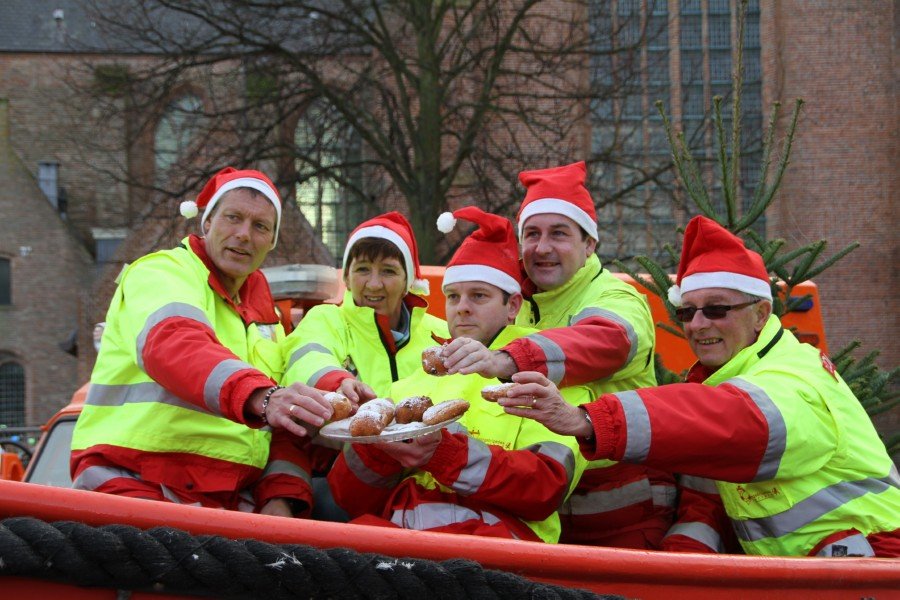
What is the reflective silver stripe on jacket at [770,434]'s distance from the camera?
3.15 metres

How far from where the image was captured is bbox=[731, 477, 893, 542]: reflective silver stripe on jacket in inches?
131

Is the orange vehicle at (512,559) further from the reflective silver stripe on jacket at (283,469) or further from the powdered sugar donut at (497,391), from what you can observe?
the reflective silver stripe on jacket at (283,469)

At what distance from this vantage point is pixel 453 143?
59.1 feet

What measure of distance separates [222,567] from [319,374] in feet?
3.22

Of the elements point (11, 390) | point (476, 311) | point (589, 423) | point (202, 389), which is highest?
point (476, 311)

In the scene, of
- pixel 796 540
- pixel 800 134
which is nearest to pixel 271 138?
pixel 800 134

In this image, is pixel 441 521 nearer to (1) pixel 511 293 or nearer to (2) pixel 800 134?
(1) pixel 511 293

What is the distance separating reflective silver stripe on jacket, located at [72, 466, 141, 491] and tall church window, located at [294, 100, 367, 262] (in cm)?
1219

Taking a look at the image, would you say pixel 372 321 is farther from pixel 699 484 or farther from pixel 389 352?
pixel 699 484

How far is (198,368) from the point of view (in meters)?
3.29

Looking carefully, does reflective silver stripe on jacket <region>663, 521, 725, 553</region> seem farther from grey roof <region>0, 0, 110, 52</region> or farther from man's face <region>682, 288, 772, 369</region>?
grey roof <region>0, 0, 110, 52</region>

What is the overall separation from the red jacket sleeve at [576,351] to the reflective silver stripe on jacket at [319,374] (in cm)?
62

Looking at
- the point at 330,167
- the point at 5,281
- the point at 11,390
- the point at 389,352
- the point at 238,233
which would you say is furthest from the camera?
the point at 5,281

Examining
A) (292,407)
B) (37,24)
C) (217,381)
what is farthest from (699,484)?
(37,24)
